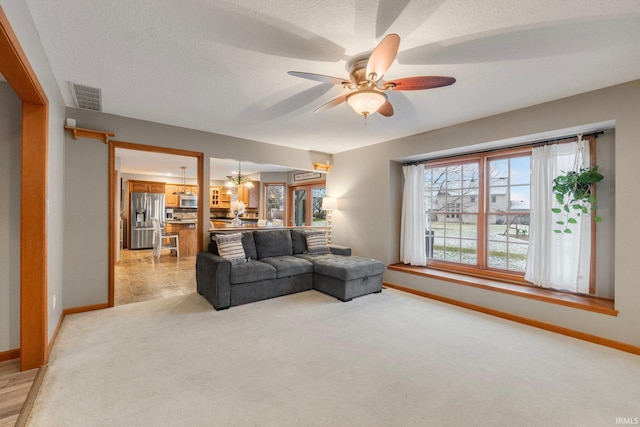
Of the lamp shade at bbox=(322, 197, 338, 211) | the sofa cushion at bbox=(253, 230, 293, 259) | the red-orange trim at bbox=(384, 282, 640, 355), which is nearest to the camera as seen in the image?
the red-orange trim at bbox=(384, 282, 640, 355)

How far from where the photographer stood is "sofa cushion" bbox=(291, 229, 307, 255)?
511cm

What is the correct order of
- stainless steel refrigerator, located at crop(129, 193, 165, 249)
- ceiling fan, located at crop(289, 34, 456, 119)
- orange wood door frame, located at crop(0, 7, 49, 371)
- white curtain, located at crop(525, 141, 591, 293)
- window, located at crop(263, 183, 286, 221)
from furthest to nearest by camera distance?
1. stainless steel refrigerator, located at crop(129, 193, 165, 249)
2. window, located at crop(263, 183, 286, 221)
3. white curtain, located at crop(525, 141, 591, 293)
4. orange wood door frame, located at crop(0, 7, 49, 371)
5. ceiling fan, located at crop(289, 34, 456, 119)

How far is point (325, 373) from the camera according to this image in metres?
2.17

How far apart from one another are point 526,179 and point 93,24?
4.78 metres

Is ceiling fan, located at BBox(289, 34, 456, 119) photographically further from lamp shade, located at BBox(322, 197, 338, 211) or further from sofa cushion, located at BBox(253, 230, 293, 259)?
lamp shade, located at BBox(322, 197, 338, 211)

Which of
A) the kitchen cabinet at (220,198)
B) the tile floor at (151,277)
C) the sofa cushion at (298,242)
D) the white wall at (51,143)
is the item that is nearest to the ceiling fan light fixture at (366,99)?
the white wall at (51,143)

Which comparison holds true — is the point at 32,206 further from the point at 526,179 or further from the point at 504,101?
the point at 526,179

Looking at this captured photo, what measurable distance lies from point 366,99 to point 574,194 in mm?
2749

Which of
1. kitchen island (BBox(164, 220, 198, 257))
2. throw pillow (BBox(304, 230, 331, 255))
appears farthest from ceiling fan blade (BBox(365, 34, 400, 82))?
kitchen island (BBox(164, 220, 198, 257))

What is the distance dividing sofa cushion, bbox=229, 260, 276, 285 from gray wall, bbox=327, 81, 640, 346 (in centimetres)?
207

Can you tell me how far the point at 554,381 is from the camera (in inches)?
82.5

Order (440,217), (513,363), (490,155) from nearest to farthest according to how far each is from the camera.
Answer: (513,363), (490,155), (440,217)

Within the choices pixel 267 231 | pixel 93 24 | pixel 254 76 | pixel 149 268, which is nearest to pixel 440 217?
pixel 267 231

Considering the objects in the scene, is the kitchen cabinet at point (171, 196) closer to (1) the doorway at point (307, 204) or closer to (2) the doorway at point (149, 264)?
(2) the doorway at point (149, 264)
